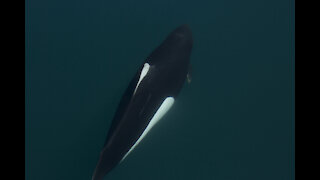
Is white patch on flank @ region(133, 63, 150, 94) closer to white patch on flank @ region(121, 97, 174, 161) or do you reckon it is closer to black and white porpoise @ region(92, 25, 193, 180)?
black and white porpoise @ region(92, 25, 193, 180)

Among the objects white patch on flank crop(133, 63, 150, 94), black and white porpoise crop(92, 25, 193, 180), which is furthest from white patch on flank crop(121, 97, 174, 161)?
white patch on flank crop(133, 63, 150, 94)

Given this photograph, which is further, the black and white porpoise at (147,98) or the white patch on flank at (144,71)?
the white patch on flank at (144,71)

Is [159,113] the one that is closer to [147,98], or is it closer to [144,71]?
[147,98]

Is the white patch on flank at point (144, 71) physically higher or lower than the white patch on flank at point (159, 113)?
higher

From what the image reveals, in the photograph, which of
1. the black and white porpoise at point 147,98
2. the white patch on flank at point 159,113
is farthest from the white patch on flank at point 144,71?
the white patch on flank at point 159,113

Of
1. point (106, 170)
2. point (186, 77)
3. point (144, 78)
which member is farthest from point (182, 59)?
point (106, 170)

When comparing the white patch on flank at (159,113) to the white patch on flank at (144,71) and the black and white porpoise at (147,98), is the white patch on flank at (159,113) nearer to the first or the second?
the black and white porpoise at (147,98)

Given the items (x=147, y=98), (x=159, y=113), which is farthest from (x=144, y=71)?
(x=159, y=113)

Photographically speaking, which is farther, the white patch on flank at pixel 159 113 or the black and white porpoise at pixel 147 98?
the white patch on flank at pixel 159 113
